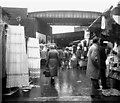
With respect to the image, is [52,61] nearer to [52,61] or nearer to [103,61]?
[52,61]

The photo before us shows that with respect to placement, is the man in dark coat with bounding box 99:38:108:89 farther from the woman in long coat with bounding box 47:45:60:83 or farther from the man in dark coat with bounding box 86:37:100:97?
the woman in long coat with bounding box 47:45:60:83

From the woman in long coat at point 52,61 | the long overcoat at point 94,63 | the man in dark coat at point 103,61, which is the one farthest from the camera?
the woman in long coat at point 52,61

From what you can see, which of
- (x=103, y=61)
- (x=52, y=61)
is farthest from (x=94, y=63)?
(x=52, y=61)

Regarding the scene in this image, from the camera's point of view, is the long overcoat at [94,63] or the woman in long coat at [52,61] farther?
the woman in long coat at [52,61]

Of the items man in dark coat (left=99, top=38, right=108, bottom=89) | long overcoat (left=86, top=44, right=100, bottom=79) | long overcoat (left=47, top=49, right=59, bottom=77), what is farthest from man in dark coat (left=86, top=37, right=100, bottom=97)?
long overcoat (left=47, top=49, right=59, bottom=77)

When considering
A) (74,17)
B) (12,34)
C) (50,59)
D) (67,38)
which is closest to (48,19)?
(74,17)

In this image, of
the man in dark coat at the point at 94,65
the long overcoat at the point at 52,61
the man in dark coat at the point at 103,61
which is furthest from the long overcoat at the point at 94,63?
the long overcoat at the point at 52,61

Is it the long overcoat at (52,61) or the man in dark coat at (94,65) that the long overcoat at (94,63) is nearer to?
the man in dark coat at (94,65)

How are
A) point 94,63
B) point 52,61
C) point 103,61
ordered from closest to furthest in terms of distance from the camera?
point 94,63
point 103,61
point 52,61

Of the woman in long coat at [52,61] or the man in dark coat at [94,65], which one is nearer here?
the man in dark coat at [94,65]

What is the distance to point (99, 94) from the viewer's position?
28.8 feet

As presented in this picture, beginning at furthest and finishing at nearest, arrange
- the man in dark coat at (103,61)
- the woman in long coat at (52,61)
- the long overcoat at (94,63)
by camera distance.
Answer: the woman in long coat at (52,61) < the man in dark coat at (103,61) < the long overcoat at (94,63)

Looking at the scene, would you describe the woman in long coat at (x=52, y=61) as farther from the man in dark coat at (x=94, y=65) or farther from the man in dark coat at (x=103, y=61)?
the man in dark coat at (x=94, y=65)

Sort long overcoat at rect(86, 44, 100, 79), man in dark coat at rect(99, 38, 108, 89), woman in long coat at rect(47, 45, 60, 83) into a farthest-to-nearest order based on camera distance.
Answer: woman in long coat at rect(47, 45, 60, 83), man in dark coat at rect(99, 38, 108, 89), long overcoat at rect(86, 44, 100, 79)
